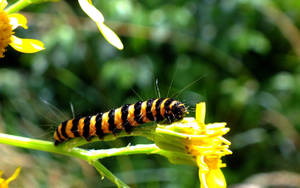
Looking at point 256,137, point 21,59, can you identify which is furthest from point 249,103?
point 21,59

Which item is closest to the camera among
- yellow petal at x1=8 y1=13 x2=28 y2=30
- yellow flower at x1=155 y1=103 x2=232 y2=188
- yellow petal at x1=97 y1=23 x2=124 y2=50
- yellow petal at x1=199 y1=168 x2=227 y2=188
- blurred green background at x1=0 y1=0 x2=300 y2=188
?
yellow petal at x1=97 y1=23 x2=124 y2=50

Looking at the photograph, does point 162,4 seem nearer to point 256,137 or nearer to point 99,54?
point 99,54

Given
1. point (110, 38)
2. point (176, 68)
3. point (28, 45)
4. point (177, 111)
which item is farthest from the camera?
point (176, 68)

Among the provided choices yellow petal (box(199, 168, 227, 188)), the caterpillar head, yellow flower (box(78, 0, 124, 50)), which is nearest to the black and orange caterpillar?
the caterpillar head

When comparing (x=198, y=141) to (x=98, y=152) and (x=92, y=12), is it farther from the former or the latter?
(x=92, y=12)

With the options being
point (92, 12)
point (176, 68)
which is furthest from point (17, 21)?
point (176, 68)

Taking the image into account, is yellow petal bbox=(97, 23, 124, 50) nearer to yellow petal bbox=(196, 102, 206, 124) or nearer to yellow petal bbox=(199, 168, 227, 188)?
yellow petal bbox=(196, 102, 206, 124)
